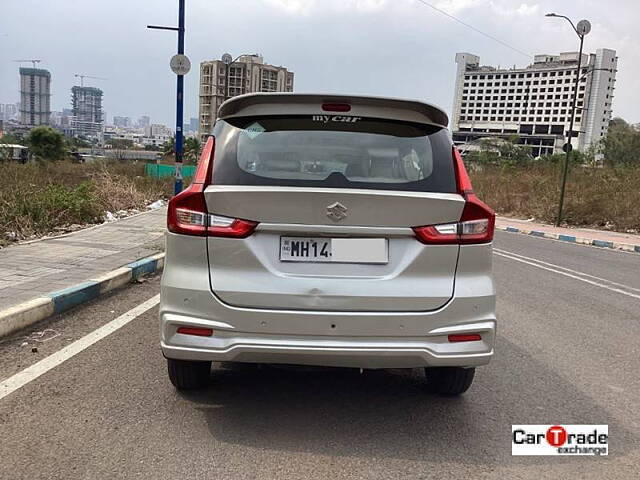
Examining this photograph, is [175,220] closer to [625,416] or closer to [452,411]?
[452,411]

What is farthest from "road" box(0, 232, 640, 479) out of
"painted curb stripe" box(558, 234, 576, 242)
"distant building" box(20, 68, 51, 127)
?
"distant building" box(20, 68, 51, 127)

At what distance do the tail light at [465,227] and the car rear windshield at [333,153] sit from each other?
0.36ft

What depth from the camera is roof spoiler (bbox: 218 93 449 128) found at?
3.27 metres

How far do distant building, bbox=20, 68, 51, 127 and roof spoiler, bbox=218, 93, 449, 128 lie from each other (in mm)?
189168

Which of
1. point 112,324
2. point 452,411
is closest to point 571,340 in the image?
point 452,411

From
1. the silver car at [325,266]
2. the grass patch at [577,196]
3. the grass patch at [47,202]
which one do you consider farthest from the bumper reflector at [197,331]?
the grass patch at [577,196]

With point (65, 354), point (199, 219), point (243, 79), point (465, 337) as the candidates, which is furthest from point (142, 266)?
point (243, 79)

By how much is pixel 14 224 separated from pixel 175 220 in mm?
7553

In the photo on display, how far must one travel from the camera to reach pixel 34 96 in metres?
175

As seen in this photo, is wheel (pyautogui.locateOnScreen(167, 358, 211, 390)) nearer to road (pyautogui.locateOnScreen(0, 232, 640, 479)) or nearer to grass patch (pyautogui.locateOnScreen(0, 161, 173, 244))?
road (pyautogui.locateOnScreen(0, 232, 640, 479))

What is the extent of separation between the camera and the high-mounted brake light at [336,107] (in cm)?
329

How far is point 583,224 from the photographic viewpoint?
20.4 meters

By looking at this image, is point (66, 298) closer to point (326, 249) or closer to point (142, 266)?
point (142, 266)

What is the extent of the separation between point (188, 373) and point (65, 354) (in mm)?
1332
